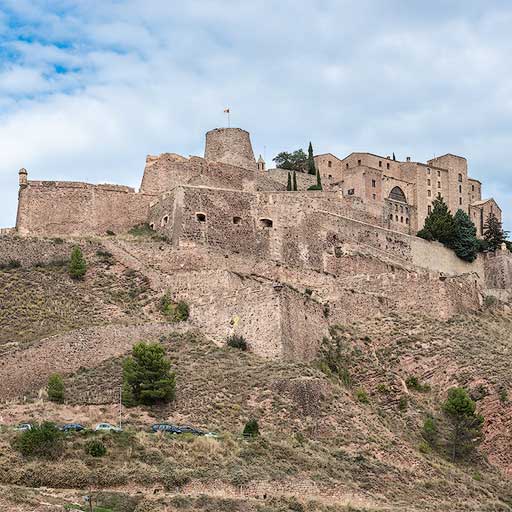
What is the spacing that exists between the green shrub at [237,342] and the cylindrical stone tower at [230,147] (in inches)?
1007

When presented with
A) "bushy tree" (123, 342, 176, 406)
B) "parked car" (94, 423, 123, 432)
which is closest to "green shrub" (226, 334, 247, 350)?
"bushy tree" (123, 342, 176, 406)

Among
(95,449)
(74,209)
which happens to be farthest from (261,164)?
(95,449)

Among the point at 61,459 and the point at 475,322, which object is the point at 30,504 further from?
the point at 475,322

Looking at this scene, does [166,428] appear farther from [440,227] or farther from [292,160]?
[292,160]

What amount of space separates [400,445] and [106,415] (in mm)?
10231

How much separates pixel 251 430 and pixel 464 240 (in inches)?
1517

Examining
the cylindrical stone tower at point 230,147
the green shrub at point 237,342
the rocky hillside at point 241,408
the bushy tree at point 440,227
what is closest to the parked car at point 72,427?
the rocky hillside at point 241,408

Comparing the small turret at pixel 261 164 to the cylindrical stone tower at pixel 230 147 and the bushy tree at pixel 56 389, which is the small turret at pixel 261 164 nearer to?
the cylindrical stone tower at pixel 230 147

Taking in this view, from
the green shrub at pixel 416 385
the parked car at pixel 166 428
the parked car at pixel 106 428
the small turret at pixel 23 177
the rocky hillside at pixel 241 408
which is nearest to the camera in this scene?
the rocky hillside at pixel 241 408

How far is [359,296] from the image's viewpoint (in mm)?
54969

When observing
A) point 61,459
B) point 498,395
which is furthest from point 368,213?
point 61,459

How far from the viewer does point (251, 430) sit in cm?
3956

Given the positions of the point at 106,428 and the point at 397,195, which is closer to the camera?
the point at 106,428

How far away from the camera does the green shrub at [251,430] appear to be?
129 ft
